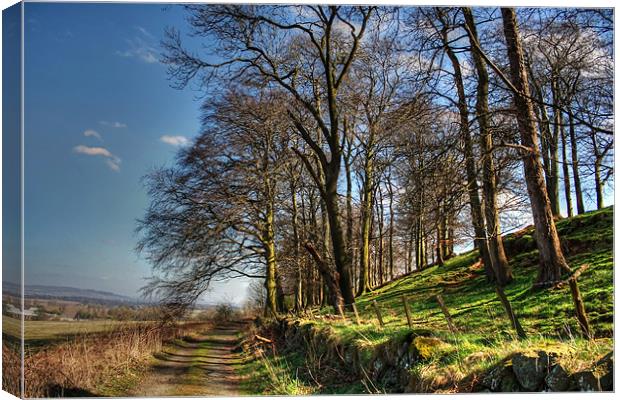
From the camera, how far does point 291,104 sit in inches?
413

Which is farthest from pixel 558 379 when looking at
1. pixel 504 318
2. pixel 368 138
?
pixel 368 138

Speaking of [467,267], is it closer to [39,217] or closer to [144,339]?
[144,339]

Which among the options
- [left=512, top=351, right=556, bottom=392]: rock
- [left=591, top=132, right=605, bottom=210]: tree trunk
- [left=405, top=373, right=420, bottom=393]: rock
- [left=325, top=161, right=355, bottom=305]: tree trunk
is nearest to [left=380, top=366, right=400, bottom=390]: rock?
[left=405, top=373, right=420, bottom=393]: rock

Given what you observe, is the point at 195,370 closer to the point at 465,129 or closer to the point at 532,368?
the point at 532,368

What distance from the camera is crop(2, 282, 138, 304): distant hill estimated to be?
207 inches

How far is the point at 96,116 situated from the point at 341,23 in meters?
4.41

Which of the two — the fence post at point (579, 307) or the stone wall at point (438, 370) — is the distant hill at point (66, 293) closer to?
the stone wall at point (438, 370)

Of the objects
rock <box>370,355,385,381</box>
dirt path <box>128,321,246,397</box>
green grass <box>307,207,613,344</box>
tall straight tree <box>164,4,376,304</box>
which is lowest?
dirt path <box>128,321,246,397</box>

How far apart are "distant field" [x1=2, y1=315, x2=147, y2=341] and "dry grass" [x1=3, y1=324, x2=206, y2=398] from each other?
0.09m

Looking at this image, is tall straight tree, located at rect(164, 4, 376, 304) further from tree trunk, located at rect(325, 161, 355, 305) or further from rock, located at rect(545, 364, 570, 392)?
rock, located at rect(545, 364, 570, 392)

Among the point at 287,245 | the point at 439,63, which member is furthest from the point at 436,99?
the point at 287,245

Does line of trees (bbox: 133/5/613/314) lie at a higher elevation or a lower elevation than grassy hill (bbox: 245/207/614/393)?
higher

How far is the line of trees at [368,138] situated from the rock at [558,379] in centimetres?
213

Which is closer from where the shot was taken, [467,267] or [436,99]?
[436,99]
